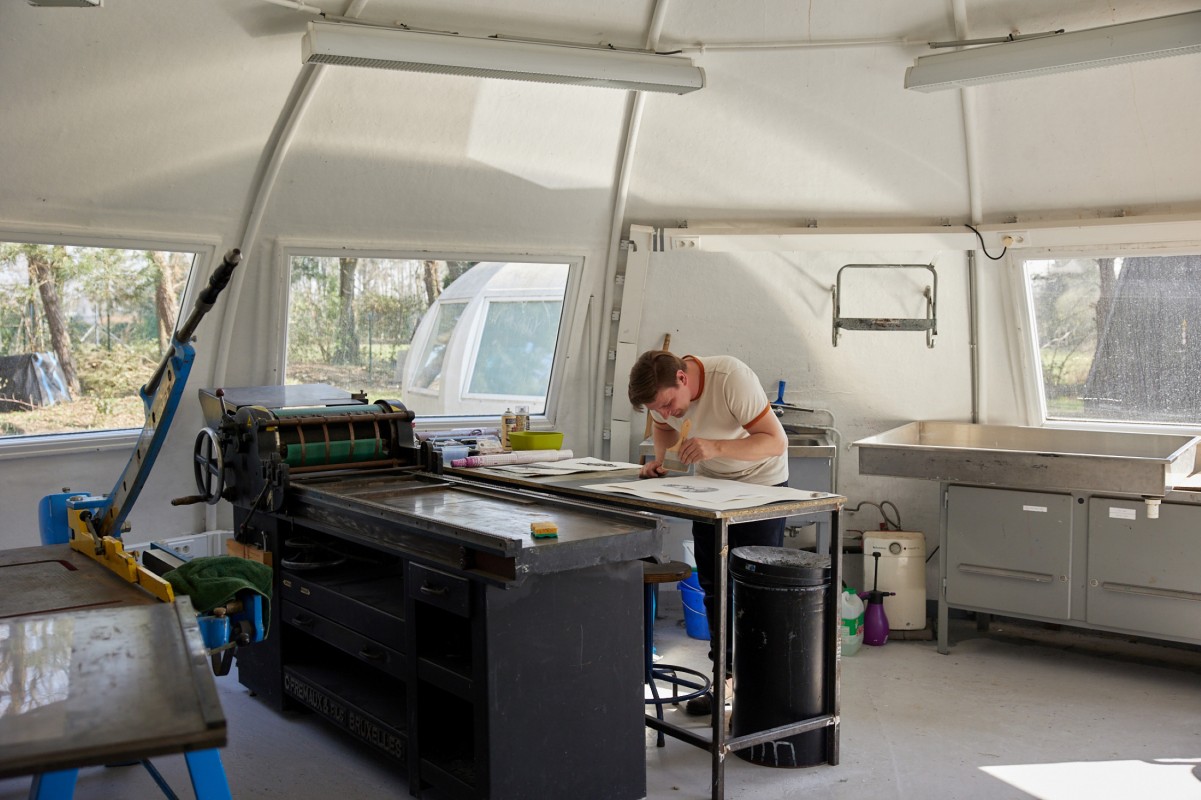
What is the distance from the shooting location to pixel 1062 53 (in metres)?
4.44

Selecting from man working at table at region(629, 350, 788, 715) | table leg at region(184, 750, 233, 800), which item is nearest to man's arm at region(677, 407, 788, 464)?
man working at table at region(629, 350, 788, 715)

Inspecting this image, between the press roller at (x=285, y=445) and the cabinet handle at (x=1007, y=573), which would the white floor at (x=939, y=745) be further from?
the press roller at (x=285, y=445)

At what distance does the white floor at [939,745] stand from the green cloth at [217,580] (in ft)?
3.44

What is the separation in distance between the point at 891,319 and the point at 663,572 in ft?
10.0

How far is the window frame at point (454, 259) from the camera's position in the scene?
5504 mm

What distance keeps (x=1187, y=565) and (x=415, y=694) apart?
3.49m

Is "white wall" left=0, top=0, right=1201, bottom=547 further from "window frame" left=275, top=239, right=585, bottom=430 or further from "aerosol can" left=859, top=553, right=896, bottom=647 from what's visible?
"aerosol can" left=859, top=553, right=896, bottom=647

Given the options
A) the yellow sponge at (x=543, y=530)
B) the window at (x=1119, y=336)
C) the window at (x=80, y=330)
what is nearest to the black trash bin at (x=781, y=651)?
the yellow sponge at (x=543, y=530)

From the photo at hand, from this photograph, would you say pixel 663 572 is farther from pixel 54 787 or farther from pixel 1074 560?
pixel 1074 560

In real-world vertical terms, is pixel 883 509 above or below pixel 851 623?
above

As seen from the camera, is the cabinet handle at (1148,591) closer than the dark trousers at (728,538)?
No

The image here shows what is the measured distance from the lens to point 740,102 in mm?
5578

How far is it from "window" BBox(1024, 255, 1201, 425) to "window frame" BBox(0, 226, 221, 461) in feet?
14.6

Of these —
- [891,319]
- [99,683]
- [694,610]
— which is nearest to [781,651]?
[694,610]
